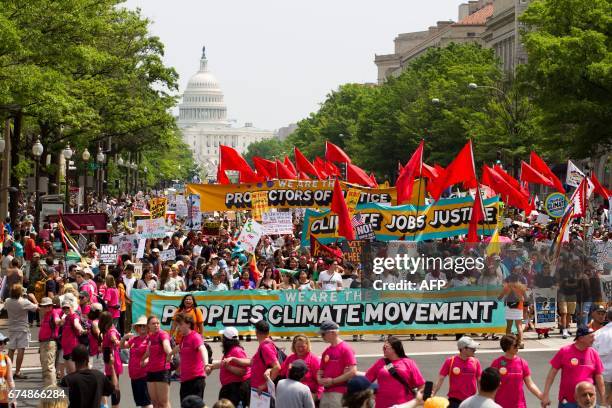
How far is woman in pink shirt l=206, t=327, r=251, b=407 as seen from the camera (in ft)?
47.6

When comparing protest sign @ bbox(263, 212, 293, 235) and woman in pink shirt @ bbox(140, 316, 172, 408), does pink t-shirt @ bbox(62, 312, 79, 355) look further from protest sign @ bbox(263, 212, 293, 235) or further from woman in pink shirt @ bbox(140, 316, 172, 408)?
protest sign @ bbox(263, 212, 293, 235)

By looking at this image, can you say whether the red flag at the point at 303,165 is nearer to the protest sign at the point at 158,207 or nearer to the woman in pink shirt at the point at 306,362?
the protest sign at the point at 158,207

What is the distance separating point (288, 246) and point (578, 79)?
22.4 metres

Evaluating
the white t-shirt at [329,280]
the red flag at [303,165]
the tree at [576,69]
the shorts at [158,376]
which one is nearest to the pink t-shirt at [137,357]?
the shorts at [158,376]

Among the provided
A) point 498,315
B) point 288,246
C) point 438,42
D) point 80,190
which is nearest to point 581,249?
point 498,315

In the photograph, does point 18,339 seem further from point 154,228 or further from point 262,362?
point 154,228

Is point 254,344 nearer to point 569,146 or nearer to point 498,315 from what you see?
point 498,315

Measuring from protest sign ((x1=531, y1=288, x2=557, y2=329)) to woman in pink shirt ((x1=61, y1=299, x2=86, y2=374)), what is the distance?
31.7 feet

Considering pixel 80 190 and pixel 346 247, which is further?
pixel 80 190

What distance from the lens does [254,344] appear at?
2392 cm

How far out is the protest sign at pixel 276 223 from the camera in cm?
3441

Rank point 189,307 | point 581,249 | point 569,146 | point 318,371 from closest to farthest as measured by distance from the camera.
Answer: point 318,371, point 189,307, point 581,249, point 569,146

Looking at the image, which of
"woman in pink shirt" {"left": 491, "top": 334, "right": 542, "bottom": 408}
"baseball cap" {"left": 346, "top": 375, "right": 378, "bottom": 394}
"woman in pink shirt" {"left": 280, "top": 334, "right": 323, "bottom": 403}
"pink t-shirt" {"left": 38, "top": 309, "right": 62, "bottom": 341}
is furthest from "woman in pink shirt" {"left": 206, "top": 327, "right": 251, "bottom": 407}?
"pink t-shirt" {"left": 38, "top": 309, "right": 62, "bottom": 341}

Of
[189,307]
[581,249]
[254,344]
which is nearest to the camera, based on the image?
[189,307]
